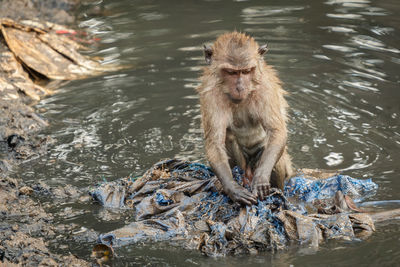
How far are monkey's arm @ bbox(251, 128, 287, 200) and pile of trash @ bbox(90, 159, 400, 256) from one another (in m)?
0.15

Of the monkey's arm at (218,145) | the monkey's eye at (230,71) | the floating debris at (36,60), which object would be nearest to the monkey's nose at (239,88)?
the monkey's eye at (230,71)

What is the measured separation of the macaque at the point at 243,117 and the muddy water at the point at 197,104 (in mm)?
1032

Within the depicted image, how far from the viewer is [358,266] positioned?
18.6ft

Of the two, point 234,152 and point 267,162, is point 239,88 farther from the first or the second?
point 234,152

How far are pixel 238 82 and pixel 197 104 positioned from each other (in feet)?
13.2

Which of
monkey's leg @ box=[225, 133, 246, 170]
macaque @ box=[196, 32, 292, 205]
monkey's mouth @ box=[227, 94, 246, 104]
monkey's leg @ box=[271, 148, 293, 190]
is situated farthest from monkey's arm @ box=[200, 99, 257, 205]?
monkey's leg @ box=[271, 148, 293, 190]

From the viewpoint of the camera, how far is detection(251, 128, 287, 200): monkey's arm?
664cm

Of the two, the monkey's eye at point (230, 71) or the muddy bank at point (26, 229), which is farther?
the monkey's eye at point (230, 71)

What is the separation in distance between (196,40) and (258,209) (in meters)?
7.36

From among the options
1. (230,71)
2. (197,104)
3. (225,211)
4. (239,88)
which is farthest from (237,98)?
(197,104)

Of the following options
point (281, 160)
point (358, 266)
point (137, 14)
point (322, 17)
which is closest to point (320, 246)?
point (358, 266)

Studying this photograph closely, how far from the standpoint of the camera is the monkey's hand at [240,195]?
6.50 metres

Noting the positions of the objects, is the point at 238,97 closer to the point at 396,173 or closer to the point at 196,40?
the point at 396,173

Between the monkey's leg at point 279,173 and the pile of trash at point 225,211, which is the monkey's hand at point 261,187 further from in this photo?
the monkey's leg at point 279,173
